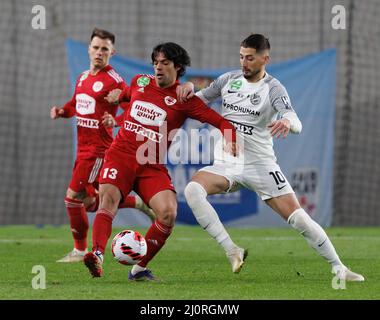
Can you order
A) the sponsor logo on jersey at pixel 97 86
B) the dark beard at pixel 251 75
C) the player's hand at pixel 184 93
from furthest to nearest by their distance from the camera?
the sponsor logo on jersey at pixel 97 86
the dark beard at pixel 251 75
the player's hand at pixel 184 93

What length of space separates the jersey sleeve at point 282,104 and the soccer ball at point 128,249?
151cm

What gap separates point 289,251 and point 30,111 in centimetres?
854

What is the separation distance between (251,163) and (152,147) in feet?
2.89

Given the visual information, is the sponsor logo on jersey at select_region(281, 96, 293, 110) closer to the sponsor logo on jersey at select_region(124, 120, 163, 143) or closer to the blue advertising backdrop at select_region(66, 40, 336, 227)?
the sponsor logo on jersey at select_region(124, 120, 163, 143)

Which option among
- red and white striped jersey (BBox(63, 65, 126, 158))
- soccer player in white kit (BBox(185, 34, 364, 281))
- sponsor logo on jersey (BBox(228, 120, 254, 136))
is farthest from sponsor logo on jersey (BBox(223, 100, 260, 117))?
red and white striped jersey (BBox(63, 65, 126, 158))

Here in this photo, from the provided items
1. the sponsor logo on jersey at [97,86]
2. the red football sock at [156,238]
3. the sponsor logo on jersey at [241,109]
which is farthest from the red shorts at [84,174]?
the red football sock at [156,238]

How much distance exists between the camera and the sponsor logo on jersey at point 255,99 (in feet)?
27.5

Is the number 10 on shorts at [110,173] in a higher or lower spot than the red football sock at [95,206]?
higher

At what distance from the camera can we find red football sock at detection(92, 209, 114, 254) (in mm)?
7801

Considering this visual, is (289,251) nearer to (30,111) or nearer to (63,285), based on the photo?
(63,285)

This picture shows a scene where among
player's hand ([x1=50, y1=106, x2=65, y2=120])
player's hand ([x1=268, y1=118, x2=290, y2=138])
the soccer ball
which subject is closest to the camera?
player's hand ([x1=268, y1=118, x2=290, y2=138])

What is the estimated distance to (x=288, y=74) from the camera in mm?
15539

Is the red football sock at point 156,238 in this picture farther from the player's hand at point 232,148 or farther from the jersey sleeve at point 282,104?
the jersey sleeve at point 282,104

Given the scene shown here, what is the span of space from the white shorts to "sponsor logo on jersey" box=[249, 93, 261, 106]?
0.52m
